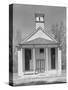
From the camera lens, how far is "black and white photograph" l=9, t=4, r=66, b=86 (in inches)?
210

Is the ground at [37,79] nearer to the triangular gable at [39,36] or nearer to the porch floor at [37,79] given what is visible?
the porch floor at [37,79]

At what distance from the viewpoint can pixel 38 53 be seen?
217 inches

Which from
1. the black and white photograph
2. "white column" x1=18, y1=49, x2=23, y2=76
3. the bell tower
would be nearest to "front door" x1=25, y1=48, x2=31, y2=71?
the black and white photograph

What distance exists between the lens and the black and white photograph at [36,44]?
5.34m

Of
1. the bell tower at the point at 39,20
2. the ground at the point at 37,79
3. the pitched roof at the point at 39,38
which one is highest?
the bell tower at the point at 39,20

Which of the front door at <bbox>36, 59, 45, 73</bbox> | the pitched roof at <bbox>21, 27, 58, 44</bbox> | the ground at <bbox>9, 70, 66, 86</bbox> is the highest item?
the pitched roof at <bbox>21, 27, 58, 44</bbox>

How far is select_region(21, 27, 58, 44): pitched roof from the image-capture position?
545 cm

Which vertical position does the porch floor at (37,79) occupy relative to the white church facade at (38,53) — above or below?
below

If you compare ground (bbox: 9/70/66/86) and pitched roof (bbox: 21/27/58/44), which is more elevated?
pitched roof (bbox: 21/27/58/44)

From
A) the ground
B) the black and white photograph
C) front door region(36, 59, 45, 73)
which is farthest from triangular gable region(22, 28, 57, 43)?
the ground

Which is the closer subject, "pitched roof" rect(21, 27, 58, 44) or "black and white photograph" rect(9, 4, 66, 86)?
"black and white photograph" rect(9, 4, 66, 86)

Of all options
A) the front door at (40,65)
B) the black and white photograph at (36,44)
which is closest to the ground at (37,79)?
the black and white photograph at (36,44)

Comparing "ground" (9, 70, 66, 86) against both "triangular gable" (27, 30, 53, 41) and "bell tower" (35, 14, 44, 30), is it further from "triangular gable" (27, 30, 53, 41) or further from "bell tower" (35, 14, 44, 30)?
"bell tower" (35, 14, 44, 30)

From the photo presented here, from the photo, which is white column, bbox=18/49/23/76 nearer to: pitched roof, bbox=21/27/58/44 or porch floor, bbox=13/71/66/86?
porch floor, bbox=13/71/66/86
